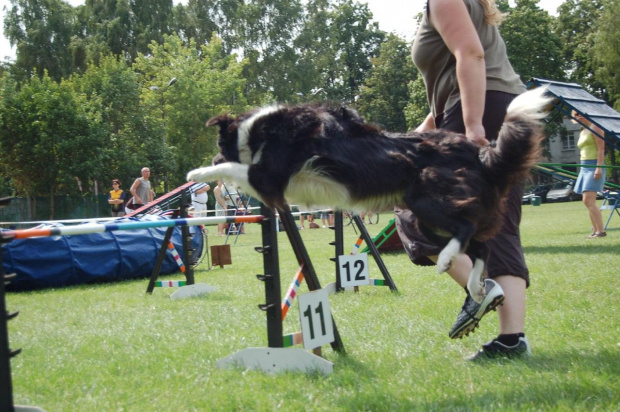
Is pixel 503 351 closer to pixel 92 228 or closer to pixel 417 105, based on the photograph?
pixel 92 228

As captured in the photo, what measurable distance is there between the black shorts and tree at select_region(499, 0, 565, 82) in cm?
3578

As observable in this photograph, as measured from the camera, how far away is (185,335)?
13.9 feet

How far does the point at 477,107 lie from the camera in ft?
9.92

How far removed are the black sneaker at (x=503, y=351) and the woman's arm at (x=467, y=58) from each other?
107cm

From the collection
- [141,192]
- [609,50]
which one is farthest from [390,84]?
[141,192]

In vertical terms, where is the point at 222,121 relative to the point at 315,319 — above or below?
above

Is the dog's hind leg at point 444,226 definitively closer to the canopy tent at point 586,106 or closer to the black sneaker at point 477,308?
the black sneaker at point 477,308

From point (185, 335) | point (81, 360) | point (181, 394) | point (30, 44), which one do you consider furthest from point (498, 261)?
point (30, 44)

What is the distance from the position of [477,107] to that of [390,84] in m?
42.8

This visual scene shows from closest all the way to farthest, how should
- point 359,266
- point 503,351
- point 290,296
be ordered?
point 503,351 < point 290,296 < point 359,266

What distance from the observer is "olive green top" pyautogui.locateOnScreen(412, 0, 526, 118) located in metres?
3.24

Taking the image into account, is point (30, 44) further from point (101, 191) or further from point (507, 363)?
point (507, 363)

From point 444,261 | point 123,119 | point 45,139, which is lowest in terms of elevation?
point 444,261

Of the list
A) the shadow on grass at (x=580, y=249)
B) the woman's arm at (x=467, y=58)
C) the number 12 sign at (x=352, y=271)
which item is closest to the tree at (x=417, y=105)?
the shadow on grass at (x=580, y=249)
